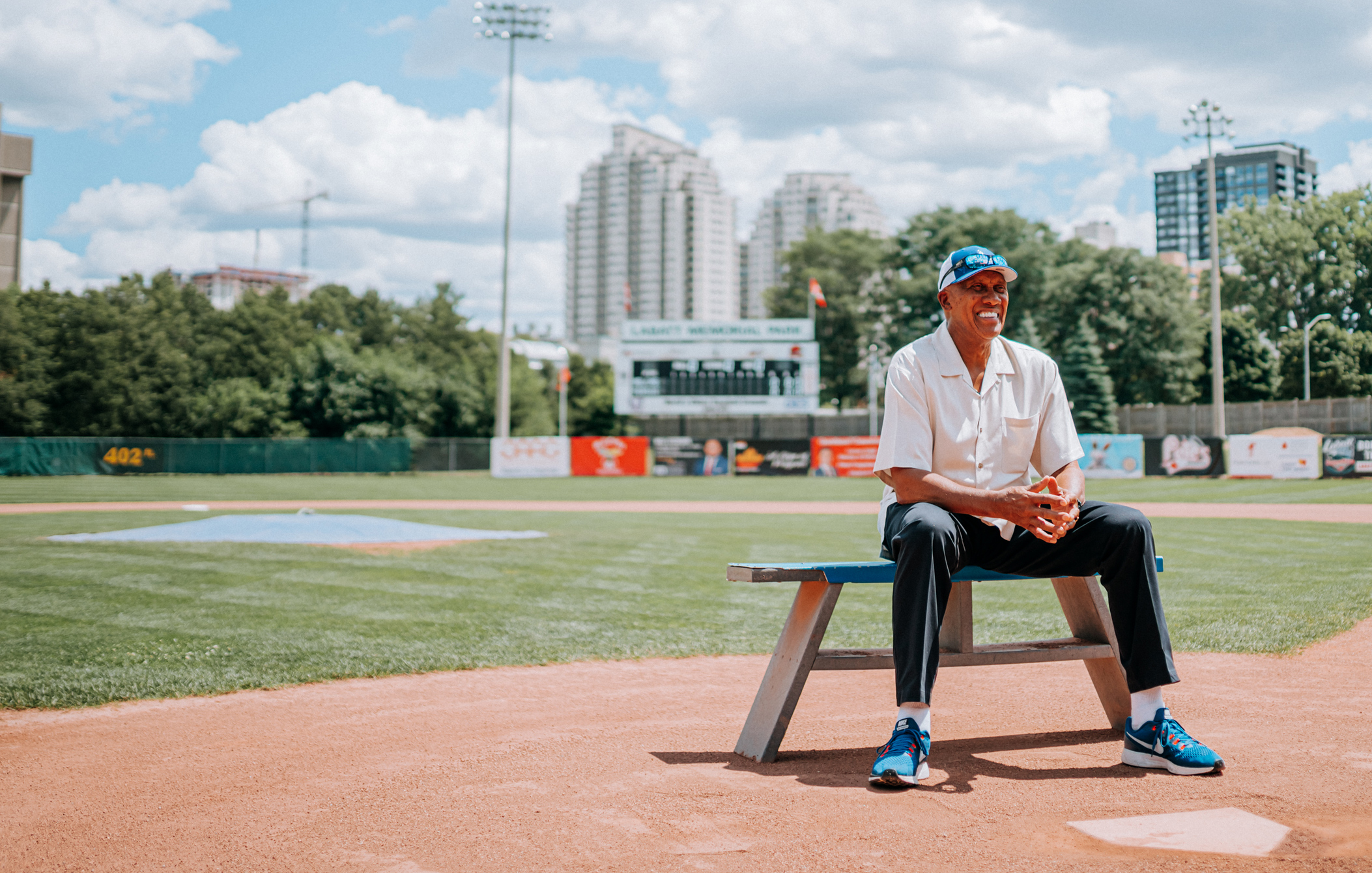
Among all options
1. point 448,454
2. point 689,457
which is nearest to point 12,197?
point 448,454

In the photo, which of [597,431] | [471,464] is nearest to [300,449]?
[471,464]

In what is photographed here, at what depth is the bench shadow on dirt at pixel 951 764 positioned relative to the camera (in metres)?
3.27

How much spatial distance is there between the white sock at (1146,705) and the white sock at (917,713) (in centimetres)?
71

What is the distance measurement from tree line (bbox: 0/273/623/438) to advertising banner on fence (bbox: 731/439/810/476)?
66.3 ft

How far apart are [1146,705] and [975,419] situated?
109 centimetres

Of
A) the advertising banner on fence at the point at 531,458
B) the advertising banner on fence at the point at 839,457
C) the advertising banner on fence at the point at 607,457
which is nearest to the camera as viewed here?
the advertising banner on fence at the point at 839,457

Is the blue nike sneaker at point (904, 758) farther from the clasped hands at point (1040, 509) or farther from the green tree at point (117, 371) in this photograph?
the green tree at point (117, 371)

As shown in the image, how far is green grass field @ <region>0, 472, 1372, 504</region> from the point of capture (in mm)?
25281

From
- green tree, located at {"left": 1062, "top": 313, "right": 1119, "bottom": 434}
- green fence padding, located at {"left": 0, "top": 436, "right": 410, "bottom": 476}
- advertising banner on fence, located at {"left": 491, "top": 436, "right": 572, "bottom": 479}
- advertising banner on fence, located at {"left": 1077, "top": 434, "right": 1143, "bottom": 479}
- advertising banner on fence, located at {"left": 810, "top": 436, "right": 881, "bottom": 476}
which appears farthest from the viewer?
green tree, located at {"left": 1062, "top": 313, "right": 1119, "bottom": 434}

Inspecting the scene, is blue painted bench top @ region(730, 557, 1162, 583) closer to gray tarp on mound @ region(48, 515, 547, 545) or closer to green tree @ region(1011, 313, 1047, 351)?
gray tarp on mound @ region(48, 515, 547, 545)

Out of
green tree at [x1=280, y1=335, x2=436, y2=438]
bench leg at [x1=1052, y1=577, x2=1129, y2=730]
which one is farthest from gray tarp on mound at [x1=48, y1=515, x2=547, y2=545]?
green tree at [x1=280, y1=335, x2=436, y2=438]

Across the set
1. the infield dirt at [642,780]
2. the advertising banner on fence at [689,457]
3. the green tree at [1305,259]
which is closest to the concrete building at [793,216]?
the green tree at [1305,259]

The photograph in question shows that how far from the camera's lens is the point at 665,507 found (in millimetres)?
23875

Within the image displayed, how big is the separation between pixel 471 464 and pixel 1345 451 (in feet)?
108
